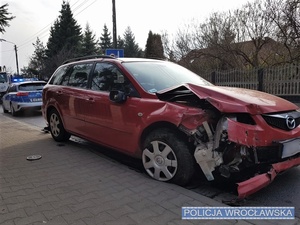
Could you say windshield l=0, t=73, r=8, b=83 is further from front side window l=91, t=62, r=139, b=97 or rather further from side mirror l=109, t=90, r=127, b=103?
side mirror l=109, t=90, r=127, b=103

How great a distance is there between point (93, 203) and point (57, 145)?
3.09 m

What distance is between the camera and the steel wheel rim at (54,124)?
6.04 meters

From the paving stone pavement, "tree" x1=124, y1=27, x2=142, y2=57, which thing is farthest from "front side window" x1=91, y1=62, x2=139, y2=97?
"tree" x1=124, y1=27, x2=142, y2=57

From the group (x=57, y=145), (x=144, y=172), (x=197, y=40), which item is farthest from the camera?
(x=197, y=40)

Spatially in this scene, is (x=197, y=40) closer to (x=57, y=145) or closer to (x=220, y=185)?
(x=57, y=145)

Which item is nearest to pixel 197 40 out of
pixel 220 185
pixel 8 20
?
pixel 8 20

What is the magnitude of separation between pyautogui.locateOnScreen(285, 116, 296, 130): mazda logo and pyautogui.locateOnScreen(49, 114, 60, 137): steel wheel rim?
4.46m

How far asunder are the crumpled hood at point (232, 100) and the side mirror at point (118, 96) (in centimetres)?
60

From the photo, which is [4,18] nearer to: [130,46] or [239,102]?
[239,102]

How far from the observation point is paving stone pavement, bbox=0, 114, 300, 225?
9.07 feet

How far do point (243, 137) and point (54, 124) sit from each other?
4.43m

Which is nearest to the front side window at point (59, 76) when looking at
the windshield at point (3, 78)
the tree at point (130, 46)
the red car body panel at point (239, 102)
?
the red car body panel at point (239, 102)

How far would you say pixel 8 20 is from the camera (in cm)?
2159

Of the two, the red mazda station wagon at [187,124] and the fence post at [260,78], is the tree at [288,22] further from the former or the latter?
the red mazda station wagon at [187,124]
